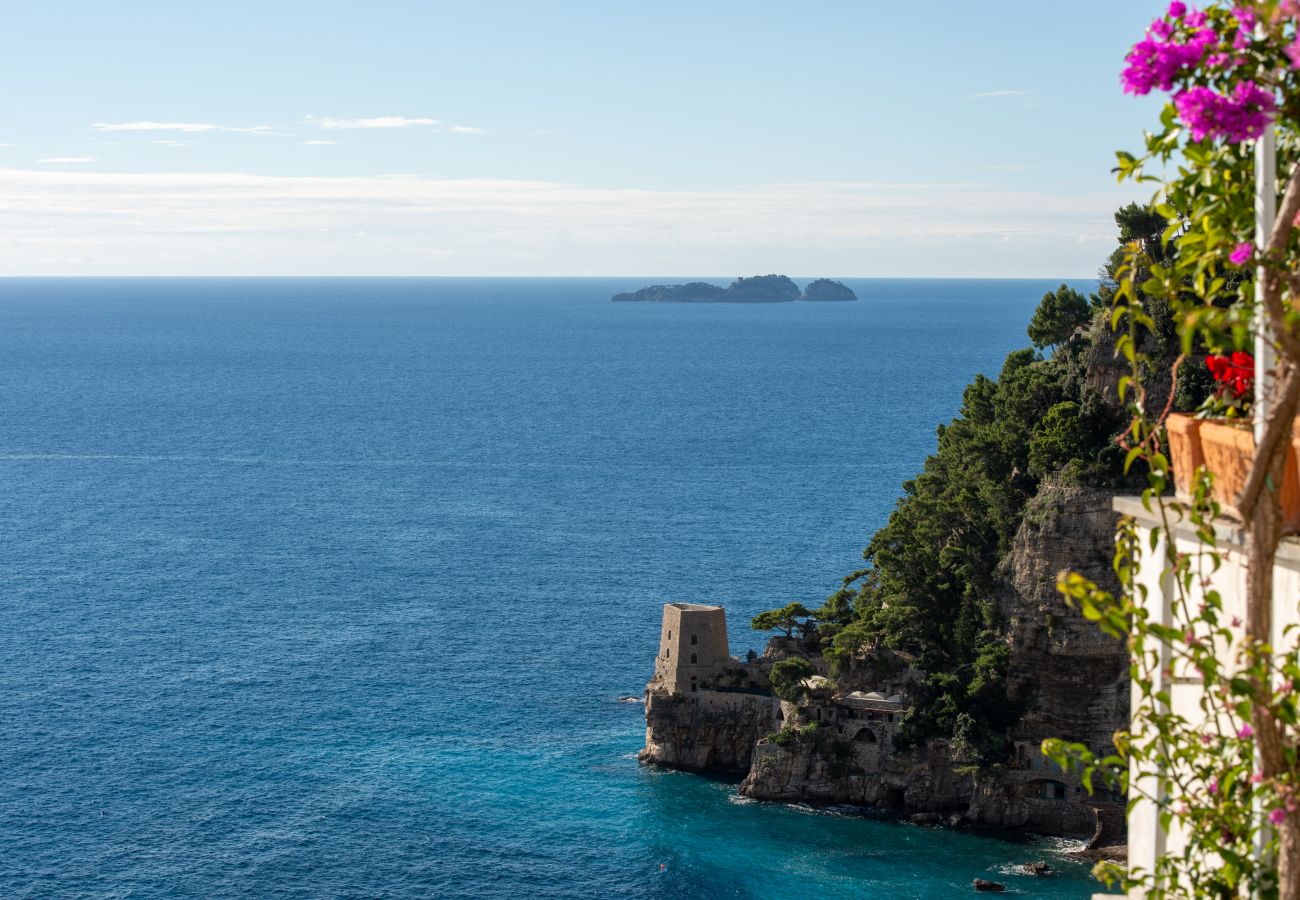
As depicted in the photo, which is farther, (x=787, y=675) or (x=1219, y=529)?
(x=787, y=675)

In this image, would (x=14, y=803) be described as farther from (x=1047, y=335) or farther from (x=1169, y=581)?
(x=1169, y=581)

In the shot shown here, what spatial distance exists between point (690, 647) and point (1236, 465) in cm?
6483

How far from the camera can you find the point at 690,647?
74.6 metres

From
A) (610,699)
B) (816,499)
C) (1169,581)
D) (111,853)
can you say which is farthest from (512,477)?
(1169,581)

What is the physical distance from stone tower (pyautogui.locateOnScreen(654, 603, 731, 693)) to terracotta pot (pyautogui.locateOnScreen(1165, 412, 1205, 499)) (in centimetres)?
6330

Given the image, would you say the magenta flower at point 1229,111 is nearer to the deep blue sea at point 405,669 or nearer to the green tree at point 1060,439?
the deep blue sea at point 405,669

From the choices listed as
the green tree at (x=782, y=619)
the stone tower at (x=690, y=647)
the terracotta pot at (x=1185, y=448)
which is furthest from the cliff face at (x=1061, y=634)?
the terracotta pot at (x=1185, y=448)

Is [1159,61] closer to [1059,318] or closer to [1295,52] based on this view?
[1295,52]

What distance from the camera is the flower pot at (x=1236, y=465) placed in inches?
409

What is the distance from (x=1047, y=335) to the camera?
75562mm

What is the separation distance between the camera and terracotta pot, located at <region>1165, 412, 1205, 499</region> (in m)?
11.1

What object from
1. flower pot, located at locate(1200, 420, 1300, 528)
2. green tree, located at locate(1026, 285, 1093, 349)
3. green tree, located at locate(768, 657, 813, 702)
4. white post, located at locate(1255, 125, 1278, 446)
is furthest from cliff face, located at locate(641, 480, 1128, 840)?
white post, located at locate(1255, 125, 1278, 446)

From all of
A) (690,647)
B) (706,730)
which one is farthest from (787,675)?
(690,647)

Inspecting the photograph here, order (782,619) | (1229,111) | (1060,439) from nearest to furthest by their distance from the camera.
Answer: (1229,111) → (1060,439) → (782,619)
